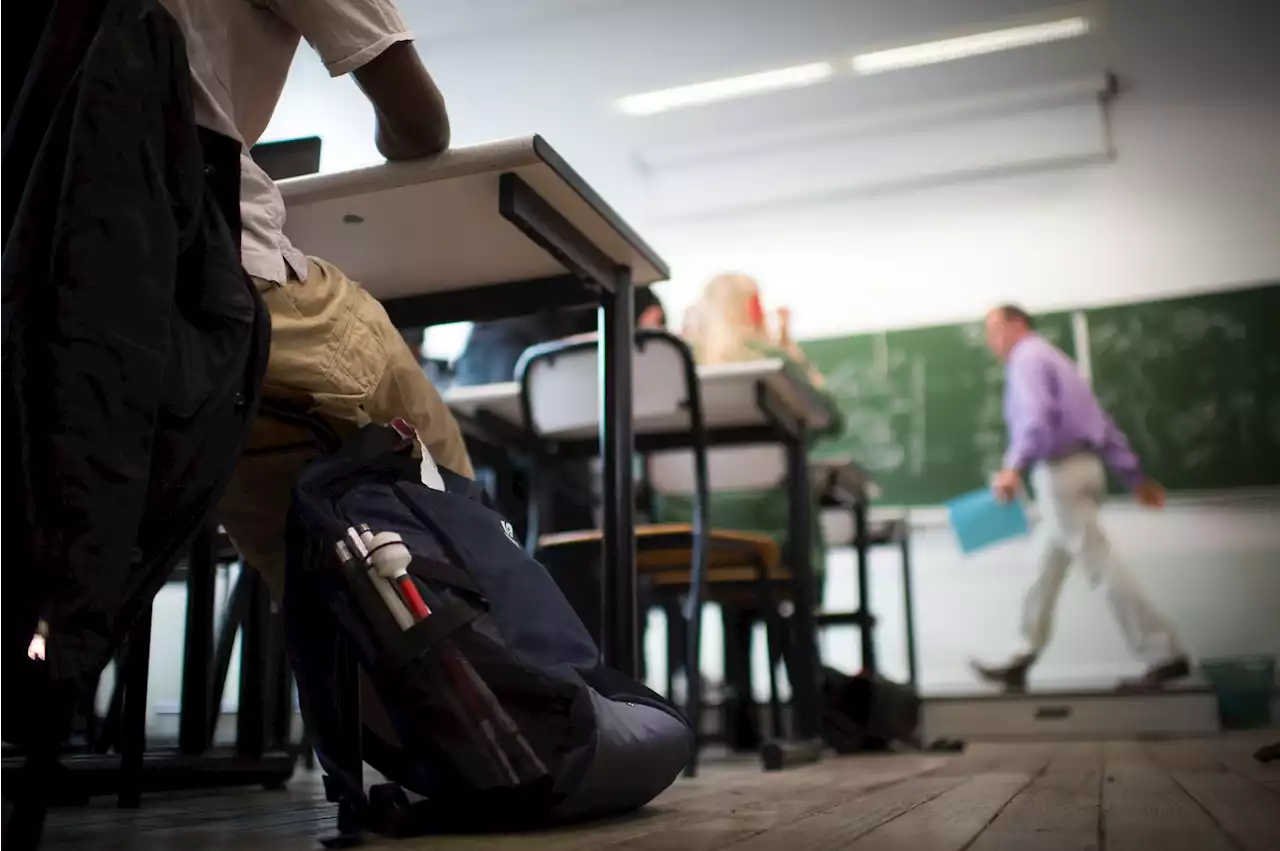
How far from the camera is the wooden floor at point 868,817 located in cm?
93

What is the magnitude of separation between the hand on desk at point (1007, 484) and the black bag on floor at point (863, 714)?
2099 mm

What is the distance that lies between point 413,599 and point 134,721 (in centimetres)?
63

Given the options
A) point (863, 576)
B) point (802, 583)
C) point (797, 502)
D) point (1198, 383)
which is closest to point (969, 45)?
point (1198, 383)

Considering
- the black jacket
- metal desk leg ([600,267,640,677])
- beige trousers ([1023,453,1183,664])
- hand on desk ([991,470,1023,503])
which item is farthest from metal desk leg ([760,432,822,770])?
hand on desk ([991,470,1023,503])

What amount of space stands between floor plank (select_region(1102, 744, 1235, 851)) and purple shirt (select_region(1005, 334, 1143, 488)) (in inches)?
119

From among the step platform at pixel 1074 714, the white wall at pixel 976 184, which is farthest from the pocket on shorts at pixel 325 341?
the white wall at pixel 976 184

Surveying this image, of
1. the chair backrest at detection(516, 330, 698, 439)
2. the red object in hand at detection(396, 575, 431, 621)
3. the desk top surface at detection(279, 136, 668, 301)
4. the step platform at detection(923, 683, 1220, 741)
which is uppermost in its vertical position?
the desk top surface at detection(279, 136, 668, 301)

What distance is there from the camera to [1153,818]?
1112 millimetres

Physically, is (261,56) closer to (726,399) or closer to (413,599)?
(413,599)

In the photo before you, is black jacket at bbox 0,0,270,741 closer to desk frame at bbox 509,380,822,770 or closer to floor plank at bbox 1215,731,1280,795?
floor plank at bbox 1215,731,1280,795

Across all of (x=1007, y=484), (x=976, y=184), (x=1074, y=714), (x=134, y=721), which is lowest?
(x=1074, y=714)

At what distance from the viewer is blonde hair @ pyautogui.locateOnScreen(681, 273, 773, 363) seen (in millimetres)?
3033

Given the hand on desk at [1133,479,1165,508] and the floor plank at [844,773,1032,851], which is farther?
the hand on desk at [1133,479,1165,508]

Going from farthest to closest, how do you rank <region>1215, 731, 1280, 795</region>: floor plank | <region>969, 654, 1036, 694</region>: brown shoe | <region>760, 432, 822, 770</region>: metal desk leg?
<region>969, 654, 1036, 694</region>: brown shoe
<region>760, 432, 822, 770</region>: metal desk leg
<region>1215, 731, 1280, 795</region>: floor plank
